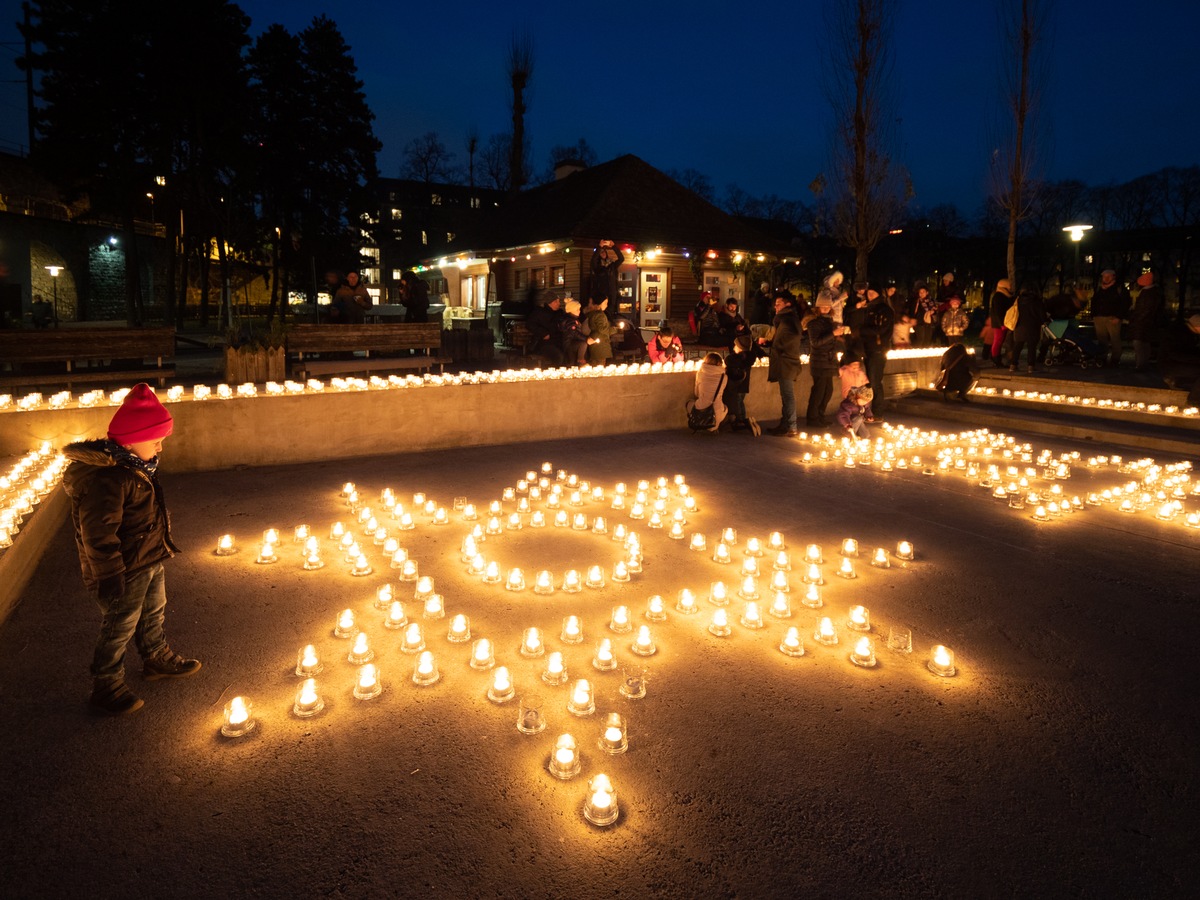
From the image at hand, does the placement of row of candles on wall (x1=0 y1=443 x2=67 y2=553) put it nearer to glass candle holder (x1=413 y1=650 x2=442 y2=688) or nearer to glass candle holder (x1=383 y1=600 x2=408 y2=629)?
glass candle holder (x1=383 y1=600 x2=408 y2=629)

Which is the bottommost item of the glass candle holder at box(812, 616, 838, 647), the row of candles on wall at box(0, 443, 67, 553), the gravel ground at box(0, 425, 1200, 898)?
the gravel ground at box(0, 425, 1200, 898)

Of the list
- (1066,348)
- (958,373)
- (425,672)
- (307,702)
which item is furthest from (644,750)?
(1066,348)

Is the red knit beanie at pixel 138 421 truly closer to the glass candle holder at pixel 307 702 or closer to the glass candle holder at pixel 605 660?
the glass candle holder at pixel 307 702

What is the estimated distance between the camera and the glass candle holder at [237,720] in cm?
319

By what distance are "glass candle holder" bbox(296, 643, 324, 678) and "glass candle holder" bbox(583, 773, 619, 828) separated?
173 cm

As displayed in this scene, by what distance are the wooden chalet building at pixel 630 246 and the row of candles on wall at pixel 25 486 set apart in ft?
50.7

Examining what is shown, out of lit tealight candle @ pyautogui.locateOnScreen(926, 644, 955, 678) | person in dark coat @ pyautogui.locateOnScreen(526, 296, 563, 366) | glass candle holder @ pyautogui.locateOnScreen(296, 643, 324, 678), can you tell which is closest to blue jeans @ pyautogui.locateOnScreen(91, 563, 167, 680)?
glass candle holder @ pyautogui.locateOnScreen(296, 643, 324, 678)

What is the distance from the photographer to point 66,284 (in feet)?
110

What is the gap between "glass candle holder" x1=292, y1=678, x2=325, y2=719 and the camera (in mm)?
3344

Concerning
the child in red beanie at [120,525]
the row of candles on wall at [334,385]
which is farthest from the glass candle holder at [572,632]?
the row of candles on wall at [334,385]

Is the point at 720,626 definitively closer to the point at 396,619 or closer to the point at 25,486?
the point at 396,619

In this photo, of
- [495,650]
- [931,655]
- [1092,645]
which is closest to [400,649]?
[495,650]

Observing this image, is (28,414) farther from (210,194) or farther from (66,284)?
(66,284)

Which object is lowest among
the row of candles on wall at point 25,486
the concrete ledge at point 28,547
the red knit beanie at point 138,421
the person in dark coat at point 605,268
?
the concrete ledge at point 28,547
